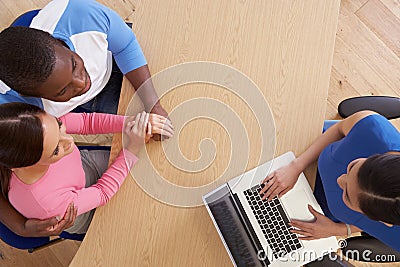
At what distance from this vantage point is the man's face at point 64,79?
1.00m

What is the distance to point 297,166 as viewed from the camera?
119cm

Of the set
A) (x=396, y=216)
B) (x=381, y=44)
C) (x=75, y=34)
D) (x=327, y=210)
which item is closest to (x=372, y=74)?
(x=381, y=44)

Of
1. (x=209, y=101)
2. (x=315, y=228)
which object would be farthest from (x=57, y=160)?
(x=315, y=228)

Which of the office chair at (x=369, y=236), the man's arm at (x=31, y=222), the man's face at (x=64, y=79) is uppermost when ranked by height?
the man's face at (x=64, y=79)

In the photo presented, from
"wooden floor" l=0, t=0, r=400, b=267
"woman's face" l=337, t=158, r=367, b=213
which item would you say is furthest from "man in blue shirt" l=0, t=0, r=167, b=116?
"wooden floor" l=0, t=0, r=400, b=267

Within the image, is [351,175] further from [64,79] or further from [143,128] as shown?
[64,79]

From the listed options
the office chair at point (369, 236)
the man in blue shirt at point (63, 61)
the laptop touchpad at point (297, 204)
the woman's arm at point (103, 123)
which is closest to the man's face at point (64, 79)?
the man in blue shirt at point (63, 61)

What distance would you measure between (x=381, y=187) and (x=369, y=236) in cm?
51

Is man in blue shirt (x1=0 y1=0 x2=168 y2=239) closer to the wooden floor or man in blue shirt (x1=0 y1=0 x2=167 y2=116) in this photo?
man in blue shirt (x1=0 y1=0 x2=167 y2=116)

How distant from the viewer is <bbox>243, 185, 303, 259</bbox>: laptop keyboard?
118 cm

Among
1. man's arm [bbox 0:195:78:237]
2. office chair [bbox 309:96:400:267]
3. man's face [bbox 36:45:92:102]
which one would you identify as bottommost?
man's arm [bbox 0:195:78:237]

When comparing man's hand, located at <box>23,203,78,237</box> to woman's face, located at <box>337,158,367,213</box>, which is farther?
man's hand, located at <box>23,203,78,237</box>

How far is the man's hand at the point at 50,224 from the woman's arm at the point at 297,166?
1.62 feet

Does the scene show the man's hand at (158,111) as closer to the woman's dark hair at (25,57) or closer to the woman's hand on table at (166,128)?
the woman's hand on table at (166,128)
